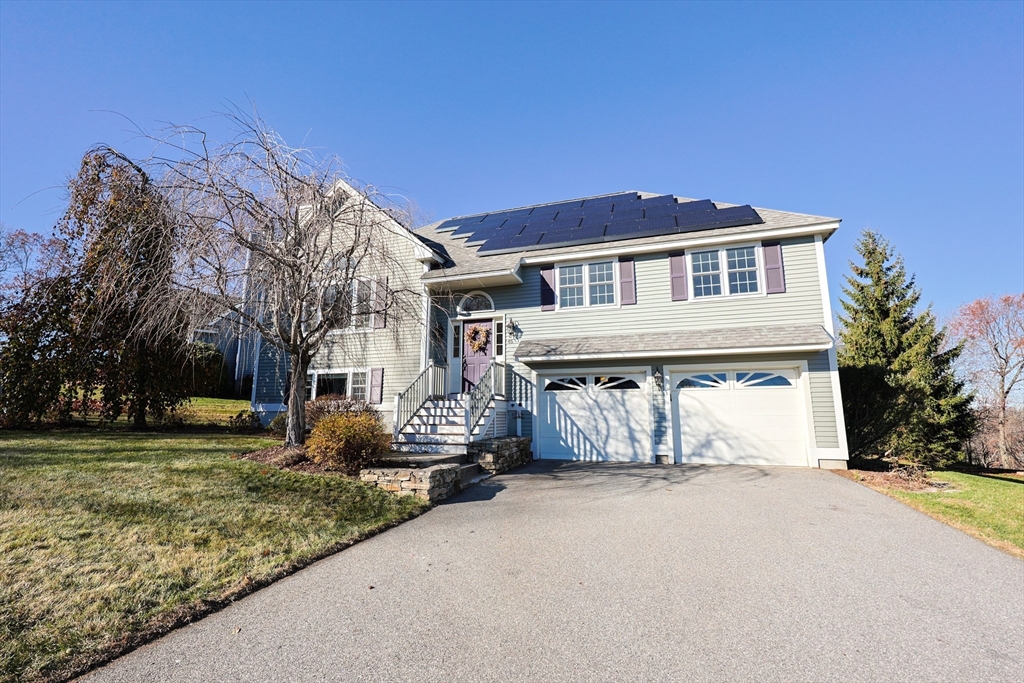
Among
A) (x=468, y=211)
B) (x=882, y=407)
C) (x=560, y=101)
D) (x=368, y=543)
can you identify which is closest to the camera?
(x=368, y=543)

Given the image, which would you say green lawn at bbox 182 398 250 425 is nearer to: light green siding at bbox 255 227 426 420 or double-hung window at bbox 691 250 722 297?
light green siding at bbox 255 227 426 420

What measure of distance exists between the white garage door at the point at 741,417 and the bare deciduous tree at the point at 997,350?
17738 mm

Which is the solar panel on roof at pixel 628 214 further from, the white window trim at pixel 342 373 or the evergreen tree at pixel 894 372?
the white window trim at pixel 342 373

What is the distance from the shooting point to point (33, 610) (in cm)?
310

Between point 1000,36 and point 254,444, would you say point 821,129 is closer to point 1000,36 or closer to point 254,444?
point 1000,36

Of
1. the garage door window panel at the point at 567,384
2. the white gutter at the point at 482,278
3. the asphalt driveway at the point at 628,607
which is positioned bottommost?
the asphalt driveway at the point at 628,607

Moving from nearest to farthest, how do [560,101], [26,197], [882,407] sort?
[26,197]
[882,407]
[560,101]

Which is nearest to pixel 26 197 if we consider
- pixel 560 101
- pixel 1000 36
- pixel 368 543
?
pixel 368 543

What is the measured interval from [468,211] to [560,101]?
6.49 m

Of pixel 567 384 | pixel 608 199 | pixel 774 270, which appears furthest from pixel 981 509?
pixel 608 199

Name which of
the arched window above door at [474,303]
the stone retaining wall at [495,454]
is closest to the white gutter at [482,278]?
the arched window above door at [474,303]

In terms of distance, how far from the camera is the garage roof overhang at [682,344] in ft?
32.7

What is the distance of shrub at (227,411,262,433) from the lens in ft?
43.9

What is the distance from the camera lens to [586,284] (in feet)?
40.3
